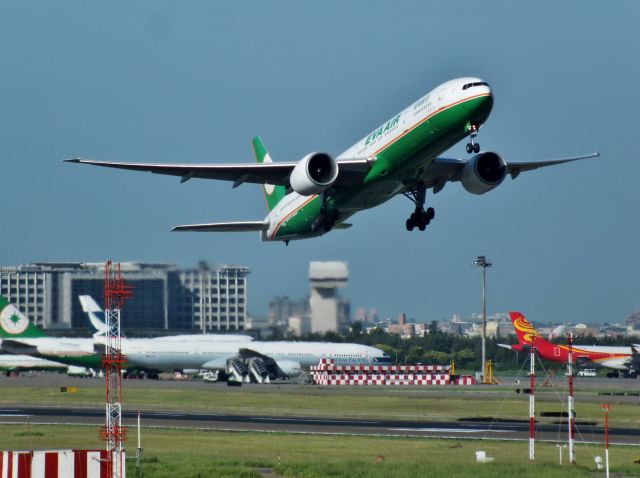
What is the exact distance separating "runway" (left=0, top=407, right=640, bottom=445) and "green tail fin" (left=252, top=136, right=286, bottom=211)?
1453cm

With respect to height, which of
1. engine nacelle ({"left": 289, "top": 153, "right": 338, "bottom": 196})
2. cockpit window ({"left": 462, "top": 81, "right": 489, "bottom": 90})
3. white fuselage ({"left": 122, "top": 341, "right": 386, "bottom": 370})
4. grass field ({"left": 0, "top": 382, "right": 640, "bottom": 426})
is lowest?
grass field ({"left": 0, "top": 382, "right": 640, "bottom": 426})

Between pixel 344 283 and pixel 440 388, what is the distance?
415 inches

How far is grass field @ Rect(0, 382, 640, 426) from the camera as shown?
53438 mm

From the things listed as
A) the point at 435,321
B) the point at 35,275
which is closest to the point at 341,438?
the point at 35,275

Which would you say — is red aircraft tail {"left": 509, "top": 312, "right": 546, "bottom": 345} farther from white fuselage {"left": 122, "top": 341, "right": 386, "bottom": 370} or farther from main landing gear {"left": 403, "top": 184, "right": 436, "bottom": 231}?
main landing gear {"left": 403, "top": 184, "right": 436, "bottom": 231}

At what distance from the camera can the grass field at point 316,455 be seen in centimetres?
3031

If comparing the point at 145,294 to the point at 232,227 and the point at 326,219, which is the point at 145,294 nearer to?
the point at 232,227

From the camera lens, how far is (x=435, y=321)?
124m

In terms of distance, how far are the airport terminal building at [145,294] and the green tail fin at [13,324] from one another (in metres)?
7.77

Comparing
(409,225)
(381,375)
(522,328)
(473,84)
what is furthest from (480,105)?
(522,328)

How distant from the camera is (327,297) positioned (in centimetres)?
7288

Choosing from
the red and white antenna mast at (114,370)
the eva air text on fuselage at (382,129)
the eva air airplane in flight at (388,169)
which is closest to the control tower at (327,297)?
the eva air airplane in flight at (388,169)

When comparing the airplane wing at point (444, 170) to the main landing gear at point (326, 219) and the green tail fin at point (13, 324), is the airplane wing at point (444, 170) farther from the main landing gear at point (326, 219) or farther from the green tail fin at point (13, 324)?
the green tail fin at point (13, 324)

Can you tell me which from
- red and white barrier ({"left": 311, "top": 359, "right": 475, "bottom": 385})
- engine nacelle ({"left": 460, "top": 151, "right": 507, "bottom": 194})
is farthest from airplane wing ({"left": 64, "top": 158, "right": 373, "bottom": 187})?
red and white barrier ({"left": 311, "top": 359, "right": 475, "bottom": 385})
